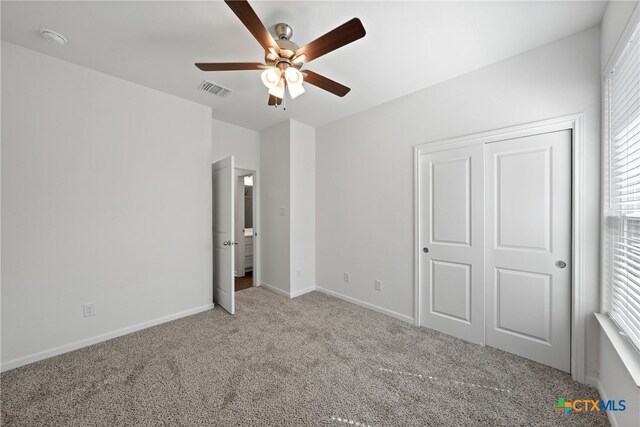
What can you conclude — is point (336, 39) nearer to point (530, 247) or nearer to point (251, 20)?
point (251, 20)

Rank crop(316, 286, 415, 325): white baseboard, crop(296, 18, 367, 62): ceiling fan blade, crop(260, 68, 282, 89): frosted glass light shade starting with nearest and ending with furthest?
crop(296, 18, 367, 62): ceiling fan blade → crop(260, 68, 282, 89): frosted glass light shade → crop(316, 286, 415, 325): white baseboard

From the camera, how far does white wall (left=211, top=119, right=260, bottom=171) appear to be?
389 centimetres

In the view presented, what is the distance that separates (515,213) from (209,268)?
3.47 metres

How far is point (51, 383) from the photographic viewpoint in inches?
74.4

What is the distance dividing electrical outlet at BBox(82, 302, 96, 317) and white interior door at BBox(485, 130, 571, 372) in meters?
3.82

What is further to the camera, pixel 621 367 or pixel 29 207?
pixel 29 207

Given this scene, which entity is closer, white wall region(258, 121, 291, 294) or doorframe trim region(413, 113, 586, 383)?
doorframe trim region(413, 113, 586, 383)

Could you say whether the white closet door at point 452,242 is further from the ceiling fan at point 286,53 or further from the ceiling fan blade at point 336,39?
the ceiling fan blade at point 336,39

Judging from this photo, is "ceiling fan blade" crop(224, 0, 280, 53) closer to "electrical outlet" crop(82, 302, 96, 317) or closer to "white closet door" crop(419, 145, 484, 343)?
"white closet door" crop(419, 145, 484, 343)

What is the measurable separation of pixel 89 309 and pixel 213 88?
259 cm

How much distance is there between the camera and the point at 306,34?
76.8 inches

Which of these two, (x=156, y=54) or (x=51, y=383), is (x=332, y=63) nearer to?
(x=156, y=54)

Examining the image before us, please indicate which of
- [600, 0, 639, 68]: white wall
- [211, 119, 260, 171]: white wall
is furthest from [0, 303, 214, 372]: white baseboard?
[600, 0, 639, 68]: white wall

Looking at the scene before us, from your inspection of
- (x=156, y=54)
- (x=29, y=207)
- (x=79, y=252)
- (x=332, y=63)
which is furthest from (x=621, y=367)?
(x=29, y=207)
